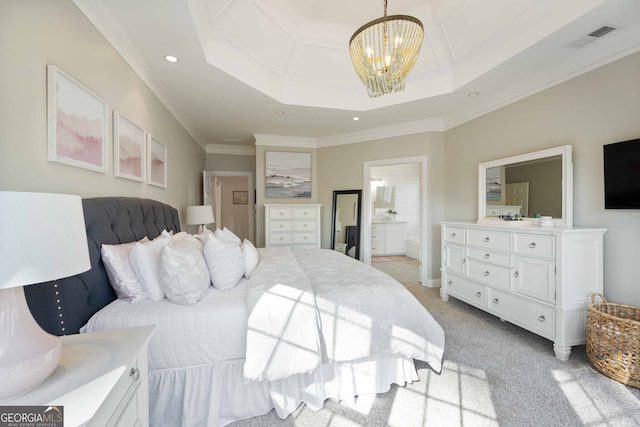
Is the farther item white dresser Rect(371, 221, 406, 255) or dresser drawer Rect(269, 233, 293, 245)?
white dresser Rect(371, 221, 406, 255)

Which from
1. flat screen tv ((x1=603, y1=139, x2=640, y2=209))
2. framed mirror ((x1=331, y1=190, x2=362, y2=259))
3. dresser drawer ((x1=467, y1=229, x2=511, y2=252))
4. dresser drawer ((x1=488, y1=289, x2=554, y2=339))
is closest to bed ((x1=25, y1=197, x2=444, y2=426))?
dresser drawer ((x1=488, y1=289, x2=554, y2=339))

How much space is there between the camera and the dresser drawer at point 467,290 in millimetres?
2655

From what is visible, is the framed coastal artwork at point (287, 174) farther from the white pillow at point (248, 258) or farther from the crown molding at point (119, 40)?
the white pillow at point (248, 258)

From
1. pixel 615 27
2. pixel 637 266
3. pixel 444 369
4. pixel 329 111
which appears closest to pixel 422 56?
pixel 329 111

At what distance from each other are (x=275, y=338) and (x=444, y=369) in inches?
51.4

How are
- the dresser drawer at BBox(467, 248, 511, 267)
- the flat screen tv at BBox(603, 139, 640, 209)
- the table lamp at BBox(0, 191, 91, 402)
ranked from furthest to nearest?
the dresser drawer at BBox(467, 248, 511, 267), the flat screen tv at BBox(603, 139, 640, 209), the table lamp at BBox(0, 191, 91, 402)

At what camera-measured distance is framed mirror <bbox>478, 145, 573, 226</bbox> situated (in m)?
2.28

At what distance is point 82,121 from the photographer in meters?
1.50

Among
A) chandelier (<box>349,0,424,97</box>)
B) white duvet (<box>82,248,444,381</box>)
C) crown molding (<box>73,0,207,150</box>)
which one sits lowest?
white duvet (<box>82,248,444,381</box>)

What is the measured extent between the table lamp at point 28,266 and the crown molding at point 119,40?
63.1 inches

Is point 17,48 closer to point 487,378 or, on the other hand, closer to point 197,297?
point 197,297

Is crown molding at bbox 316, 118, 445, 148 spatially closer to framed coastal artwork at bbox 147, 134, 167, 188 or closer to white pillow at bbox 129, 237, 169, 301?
framed coastal artwork at bbox 147, 134, 167, 188

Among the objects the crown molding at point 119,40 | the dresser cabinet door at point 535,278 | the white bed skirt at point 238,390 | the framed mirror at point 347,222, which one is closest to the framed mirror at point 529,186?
the dresser cabinet door at point 535,278

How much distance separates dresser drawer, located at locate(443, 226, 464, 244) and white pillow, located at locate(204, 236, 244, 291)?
248cm
